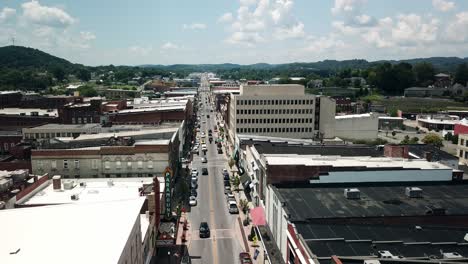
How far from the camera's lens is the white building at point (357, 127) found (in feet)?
391

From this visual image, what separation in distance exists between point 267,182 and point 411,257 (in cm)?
2390

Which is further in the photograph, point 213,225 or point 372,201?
point 213,225

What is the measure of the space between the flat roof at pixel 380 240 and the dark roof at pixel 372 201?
6.97 ft

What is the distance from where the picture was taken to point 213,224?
62125mm

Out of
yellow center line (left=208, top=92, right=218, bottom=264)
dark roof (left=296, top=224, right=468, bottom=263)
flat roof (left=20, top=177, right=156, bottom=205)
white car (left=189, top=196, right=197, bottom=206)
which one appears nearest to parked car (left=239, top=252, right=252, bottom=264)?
yellow center line (left=208, top=92, right=218, bottom=264)

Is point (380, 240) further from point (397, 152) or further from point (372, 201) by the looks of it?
point (397, 152)

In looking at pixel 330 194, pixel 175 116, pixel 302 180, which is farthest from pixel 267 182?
pixel 175 116

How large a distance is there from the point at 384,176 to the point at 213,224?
86.5ft

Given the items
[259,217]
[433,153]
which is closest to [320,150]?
[433,153]

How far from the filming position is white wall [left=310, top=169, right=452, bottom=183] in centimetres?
5300

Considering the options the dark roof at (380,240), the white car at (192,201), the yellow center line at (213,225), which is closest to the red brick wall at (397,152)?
the dark roof at (380,240)

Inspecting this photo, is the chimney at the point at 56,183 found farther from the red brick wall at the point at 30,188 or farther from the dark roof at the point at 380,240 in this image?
the dark roof at the point at 380,240

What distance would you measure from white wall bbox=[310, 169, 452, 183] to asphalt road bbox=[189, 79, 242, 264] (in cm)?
1481

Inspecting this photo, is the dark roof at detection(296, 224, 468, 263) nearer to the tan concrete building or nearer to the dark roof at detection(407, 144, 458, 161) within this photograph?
the dark roof at detection(407, 144, 458, 161)
